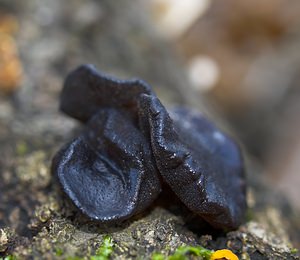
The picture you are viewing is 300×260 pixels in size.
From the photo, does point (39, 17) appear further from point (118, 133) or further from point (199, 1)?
point (199, 1)

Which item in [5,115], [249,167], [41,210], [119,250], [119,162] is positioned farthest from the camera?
[249,167]

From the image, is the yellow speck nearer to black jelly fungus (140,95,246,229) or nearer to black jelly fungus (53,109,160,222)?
black jelly fungus (140,95,246,229)

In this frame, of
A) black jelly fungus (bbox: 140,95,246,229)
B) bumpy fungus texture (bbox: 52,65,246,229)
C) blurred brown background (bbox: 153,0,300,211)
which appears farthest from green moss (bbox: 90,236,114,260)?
blurred brown background (bbox: 153,0,300,211)

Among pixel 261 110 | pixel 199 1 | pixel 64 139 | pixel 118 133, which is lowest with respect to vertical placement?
pixel 64 139

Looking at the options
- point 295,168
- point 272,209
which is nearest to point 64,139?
point 272,209

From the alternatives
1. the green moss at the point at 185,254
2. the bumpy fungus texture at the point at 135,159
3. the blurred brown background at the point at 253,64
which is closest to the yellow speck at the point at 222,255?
the green moss at the point at 185,254

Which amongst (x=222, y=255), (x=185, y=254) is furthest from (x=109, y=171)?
(x=222, y=255)
